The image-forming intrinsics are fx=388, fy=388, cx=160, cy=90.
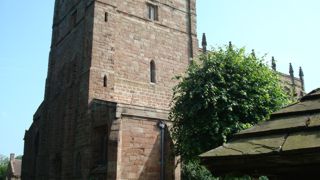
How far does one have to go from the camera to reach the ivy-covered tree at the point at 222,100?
1794 cm

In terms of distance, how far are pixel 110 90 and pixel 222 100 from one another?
334 inches

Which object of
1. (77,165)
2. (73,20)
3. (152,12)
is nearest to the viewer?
(77,165)

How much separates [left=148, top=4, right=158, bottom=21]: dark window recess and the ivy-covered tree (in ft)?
31.9

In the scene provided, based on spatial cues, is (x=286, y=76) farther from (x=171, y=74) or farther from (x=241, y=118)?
(x=241, y=118)

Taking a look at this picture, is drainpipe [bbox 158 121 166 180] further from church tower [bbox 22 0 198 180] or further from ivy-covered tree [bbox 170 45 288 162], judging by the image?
ivy-covered tree [bbox 170 45 288 162]

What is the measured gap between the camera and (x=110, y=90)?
24109mm

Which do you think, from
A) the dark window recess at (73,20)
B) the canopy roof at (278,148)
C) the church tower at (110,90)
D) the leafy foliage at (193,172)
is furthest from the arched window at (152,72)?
the canopy roof at (278,148)

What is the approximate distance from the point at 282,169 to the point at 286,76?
42755 mm

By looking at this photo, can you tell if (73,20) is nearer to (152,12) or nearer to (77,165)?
(152,12)

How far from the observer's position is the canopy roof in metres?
3.41

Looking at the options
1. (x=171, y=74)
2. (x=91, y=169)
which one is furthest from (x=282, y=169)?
(x=171, y=74)

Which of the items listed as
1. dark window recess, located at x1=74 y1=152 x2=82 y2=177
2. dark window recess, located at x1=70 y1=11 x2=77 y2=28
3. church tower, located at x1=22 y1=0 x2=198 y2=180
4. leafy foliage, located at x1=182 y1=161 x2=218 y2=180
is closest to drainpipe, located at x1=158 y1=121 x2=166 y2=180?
church tower, located at x1=22 y1=0 x2=198 y2=180

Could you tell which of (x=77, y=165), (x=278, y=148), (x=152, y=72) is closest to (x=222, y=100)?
(x=152, y=72)

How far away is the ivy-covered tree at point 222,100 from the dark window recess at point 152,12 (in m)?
9.73
